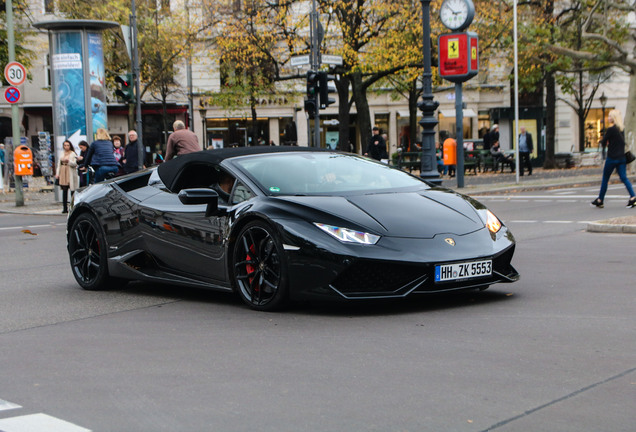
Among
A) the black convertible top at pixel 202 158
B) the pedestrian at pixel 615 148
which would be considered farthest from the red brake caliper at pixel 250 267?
the pedestrian at pixel 615 148

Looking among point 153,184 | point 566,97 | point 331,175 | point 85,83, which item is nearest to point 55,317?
point 153,184

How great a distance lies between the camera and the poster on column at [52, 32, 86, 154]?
2544 centimetres

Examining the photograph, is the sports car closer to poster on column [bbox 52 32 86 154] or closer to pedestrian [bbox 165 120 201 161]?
pedestrian [bbox 165 120 201 161]

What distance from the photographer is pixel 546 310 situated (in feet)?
22.9

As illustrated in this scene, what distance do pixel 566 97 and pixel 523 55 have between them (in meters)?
30.4

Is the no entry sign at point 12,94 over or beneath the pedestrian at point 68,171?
over

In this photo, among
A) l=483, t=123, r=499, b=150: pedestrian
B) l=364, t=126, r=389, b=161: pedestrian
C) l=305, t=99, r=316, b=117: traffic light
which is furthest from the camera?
l=483, t=123, r=499, b=150: pedestrian

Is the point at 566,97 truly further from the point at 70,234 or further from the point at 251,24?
the point at 70,234

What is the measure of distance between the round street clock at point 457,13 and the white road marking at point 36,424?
72.8 ft

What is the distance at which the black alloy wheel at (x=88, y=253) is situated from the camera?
9023mm

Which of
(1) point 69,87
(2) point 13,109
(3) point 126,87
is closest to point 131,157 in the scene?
(3) point 126,87

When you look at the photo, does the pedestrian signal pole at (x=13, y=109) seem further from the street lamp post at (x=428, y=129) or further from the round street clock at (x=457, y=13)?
the round street clock at (x=457, y=13)

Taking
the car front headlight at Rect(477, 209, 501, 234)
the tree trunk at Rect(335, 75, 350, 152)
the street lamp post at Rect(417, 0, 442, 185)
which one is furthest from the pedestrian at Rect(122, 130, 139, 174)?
the car front headlight at Rect(477, 209, 501, 234)

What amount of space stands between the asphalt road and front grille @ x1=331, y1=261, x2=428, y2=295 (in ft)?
0.72
